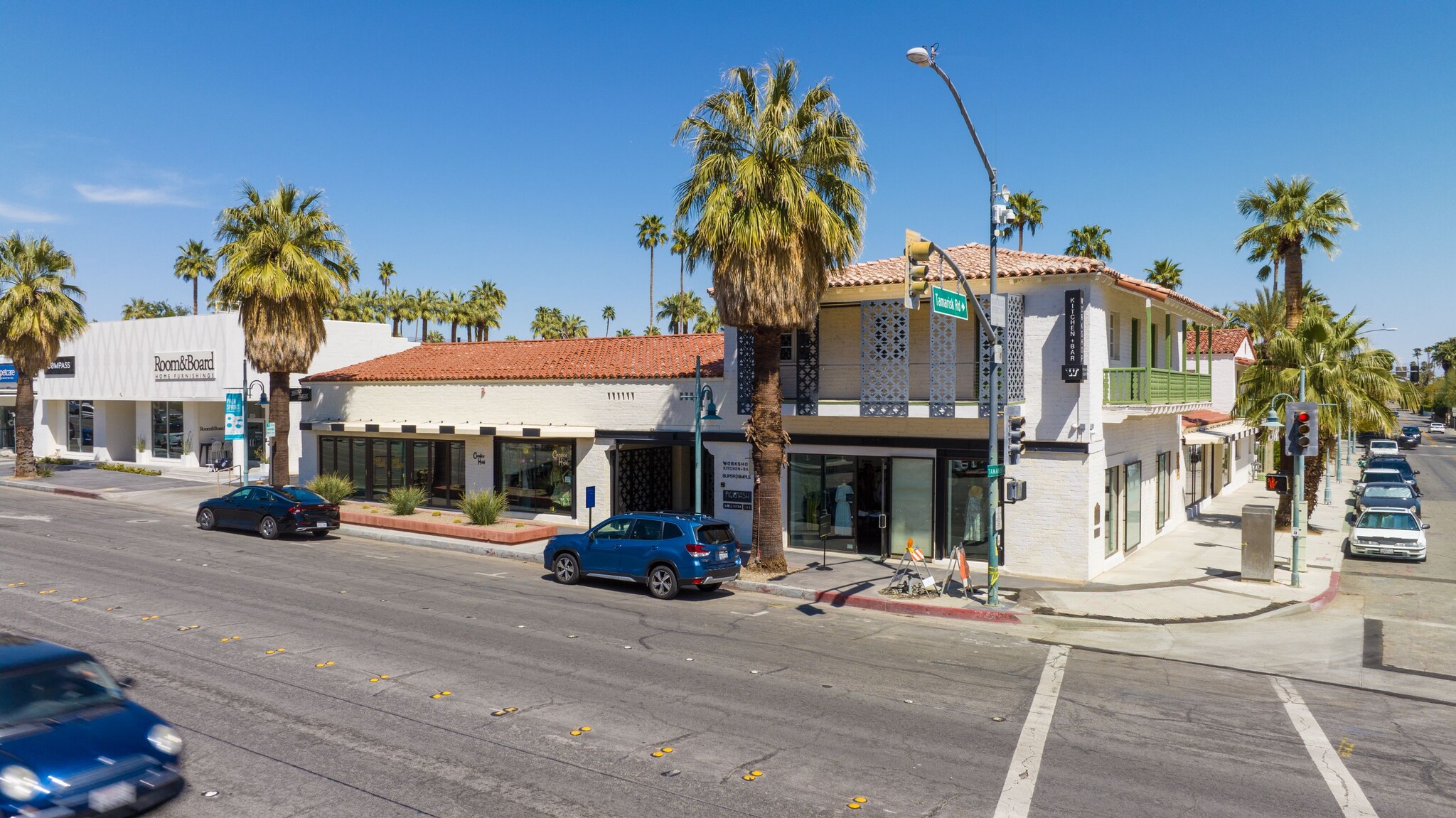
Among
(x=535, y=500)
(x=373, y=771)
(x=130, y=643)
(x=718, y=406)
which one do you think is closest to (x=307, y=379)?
(x=535, y=500)

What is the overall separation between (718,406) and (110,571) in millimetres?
14411

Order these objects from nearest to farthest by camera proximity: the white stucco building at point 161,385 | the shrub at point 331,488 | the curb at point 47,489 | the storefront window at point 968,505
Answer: the storefront window at point 968,505 < the shrub at point 331,488 < the curb at point 47,489 < the white stucco building at point 161,385

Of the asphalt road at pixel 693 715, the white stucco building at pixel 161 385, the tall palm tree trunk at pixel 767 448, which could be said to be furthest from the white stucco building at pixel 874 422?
the white stucco building at pixel 161 385

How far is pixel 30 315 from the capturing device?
119 ft

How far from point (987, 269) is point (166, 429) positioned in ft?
136

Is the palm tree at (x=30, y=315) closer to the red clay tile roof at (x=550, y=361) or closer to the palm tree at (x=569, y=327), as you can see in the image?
the red clay tile roof at (x=550, y=361)

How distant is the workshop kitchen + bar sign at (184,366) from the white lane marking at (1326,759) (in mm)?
41996

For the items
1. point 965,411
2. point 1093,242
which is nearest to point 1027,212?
point 1093,242

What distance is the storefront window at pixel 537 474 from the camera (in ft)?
87.7

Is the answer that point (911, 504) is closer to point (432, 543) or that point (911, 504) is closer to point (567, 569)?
point (567, 569)

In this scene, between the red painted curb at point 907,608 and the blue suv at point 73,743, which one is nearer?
the blue suv at point 73,743

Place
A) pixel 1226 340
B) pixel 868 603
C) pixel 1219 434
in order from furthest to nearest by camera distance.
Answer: pixel 1226 340
pixel 1219 434
pixel 868 603

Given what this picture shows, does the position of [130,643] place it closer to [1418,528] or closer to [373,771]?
[373,771]

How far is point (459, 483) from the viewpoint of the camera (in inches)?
1143
